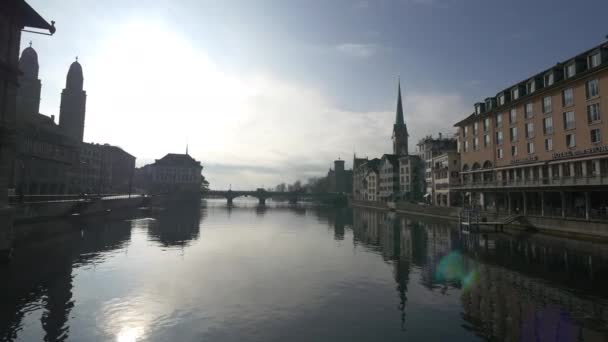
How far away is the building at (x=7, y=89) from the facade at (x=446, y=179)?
86581 millimetres

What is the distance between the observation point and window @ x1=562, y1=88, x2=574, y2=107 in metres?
52.1

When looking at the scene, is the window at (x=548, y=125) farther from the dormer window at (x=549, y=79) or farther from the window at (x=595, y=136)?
the window at (x=595, y=136)

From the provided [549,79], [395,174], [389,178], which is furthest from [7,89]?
[389,178]

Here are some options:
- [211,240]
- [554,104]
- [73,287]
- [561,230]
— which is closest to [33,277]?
[73,287]

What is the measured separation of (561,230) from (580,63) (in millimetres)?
25736

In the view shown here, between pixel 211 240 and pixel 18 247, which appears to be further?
pixel 211 240

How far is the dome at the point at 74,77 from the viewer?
158 metres

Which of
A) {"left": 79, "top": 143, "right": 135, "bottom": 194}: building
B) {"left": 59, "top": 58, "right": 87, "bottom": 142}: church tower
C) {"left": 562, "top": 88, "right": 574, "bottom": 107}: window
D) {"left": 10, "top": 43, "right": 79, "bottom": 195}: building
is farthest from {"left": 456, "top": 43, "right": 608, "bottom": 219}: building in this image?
{"left": 59, "top": 58, "right": 87, "bottom": 142}: church tower

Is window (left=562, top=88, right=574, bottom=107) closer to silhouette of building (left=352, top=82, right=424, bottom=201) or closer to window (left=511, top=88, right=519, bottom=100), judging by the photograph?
window (left=511, top=88, right=519, bottom=100)

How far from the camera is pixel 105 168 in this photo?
538ft

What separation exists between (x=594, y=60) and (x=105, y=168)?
181 metres

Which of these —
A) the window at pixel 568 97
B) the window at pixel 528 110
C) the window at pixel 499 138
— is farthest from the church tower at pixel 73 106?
the window at pixel 568 97

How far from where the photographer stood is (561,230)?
48.5m

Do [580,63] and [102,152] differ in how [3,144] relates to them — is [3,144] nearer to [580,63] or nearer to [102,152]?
[580,63]
